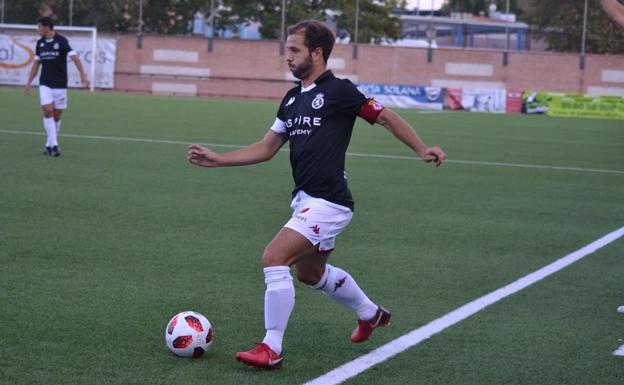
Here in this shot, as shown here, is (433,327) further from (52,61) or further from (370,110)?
(52,61)

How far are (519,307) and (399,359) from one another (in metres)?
1.88

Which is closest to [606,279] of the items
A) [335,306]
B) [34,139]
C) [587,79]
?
[335,306]

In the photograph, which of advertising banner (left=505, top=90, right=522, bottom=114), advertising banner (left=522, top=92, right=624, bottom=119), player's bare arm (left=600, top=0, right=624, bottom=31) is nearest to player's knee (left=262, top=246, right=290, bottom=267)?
player's bare arm (left=600, top=0, right=624, bottom=31)

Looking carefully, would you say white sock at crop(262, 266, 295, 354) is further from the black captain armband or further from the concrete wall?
the concrete wall

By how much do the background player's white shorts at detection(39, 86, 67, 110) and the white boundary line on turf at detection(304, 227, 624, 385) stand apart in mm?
10767

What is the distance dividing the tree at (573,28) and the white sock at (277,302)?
66.2 metres

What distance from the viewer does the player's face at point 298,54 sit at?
598cm

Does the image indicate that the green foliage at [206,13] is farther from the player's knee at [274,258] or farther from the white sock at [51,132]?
the player's knee at [274,258]

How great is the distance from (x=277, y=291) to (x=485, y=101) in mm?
47197

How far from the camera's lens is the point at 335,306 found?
7594mm

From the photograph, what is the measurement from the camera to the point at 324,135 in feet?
19.9

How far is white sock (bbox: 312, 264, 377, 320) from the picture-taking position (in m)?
6.33

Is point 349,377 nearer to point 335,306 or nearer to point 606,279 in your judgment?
point 335,306

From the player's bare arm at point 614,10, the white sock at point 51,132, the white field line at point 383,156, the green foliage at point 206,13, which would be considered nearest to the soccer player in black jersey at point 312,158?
the player's bare arm at point 614,10
